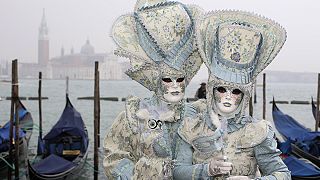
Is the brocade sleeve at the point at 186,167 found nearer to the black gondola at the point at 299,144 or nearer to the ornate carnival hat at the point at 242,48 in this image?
the ornate carnival hat at the point at 242,48

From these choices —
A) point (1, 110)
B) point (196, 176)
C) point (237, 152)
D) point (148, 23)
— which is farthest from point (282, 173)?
point (1, 110)

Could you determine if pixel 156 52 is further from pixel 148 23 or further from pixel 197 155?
pixel 197 155

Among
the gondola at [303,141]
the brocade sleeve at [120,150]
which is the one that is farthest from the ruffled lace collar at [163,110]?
the gondola at [303,141]

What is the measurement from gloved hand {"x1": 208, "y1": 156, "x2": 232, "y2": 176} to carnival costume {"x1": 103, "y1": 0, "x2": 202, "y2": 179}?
0.94 ft

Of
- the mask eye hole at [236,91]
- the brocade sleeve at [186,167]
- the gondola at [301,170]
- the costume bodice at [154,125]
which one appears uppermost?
the mask eye hole at [236,91]

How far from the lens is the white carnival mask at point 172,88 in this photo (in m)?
2.16

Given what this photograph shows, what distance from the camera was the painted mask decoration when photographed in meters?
1.86

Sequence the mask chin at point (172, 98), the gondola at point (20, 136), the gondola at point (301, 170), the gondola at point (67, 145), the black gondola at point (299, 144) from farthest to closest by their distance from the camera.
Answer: the gondola at point (20, 136), the gondola at point (67, 145), the black gondola at point (299, 144), the gondola at point (301, 170), the mask chin at point (172, 98)

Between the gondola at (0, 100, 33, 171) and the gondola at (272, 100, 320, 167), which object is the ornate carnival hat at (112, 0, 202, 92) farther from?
the gondola at (272, 100, 320, 167)

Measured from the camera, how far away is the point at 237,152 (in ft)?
6.21

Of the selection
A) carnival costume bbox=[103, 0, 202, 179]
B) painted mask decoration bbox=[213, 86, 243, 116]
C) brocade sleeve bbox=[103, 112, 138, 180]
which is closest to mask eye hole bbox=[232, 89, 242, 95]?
painted mask decoration bbox=[213, 86, 243, 116]

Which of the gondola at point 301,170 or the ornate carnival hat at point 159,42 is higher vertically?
the ornate carnival hat at point 159,42

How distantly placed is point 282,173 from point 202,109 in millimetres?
513

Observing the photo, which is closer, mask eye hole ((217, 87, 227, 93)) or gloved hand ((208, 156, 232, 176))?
gloved hand ((208, 156, 232, 176))
